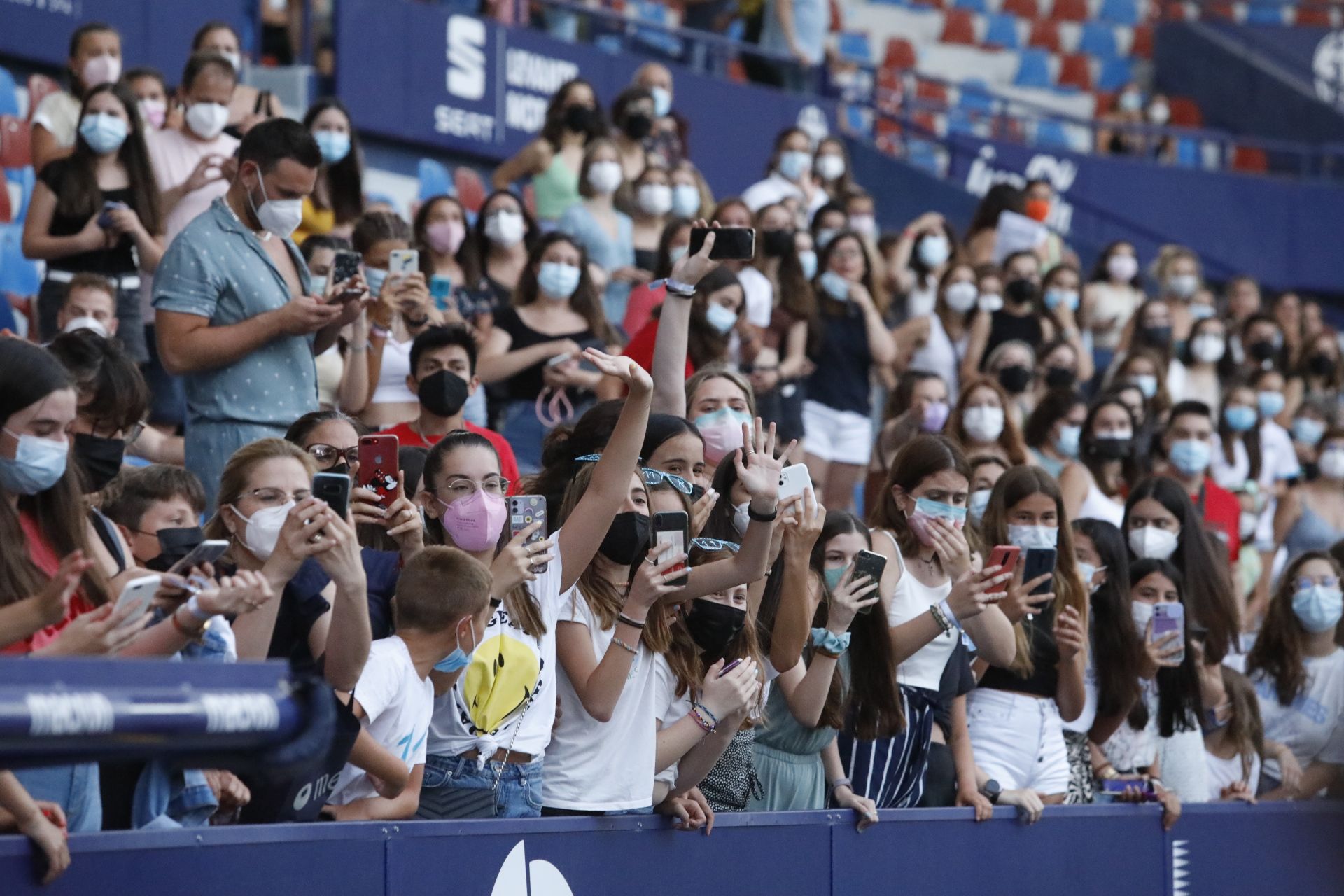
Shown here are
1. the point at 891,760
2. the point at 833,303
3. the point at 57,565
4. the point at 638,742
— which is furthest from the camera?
the point at 833,303

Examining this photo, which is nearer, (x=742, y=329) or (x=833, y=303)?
(x=742, y=329)

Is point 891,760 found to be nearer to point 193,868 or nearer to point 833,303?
point 193,868

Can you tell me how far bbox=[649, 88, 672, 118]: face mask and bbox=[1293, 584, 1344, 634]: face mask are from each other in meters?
5.24

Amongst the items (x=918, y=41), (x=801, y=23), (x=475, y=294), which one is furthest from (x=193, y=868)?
(x=918, y=41)

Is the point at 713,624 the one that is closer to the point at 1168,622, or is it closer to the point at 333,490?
the point at 333,490

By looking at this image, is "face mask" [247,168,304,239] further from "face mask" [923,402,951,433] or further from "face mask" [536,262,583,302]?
"face mask" [923,402,951,433]

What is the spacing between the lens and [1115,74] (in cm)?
2286

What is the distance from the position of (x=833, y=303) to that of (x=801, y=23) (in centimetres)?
657

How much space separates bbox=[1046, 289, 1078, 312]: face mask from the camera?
1263 cm

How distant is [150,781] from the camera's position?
455cm

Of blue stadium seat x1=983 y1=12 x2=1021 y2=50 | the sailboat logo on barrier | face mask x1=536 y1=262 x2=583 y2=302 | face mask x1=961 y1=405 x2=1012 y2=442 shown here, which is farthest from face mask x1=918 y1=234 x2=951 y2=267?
blue stadium seat x1=983 y1=12 x2=1021 y2=50

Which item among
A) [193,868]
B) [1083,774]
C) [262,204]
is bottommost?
[1083,774]

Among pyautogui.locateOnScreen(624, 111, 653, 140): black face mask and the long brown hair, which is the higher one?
pyautogui.locateOnScreen(624, 111, 653, 140): black face mask

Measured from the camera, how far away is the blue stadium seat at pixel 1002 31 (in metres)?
22.6
